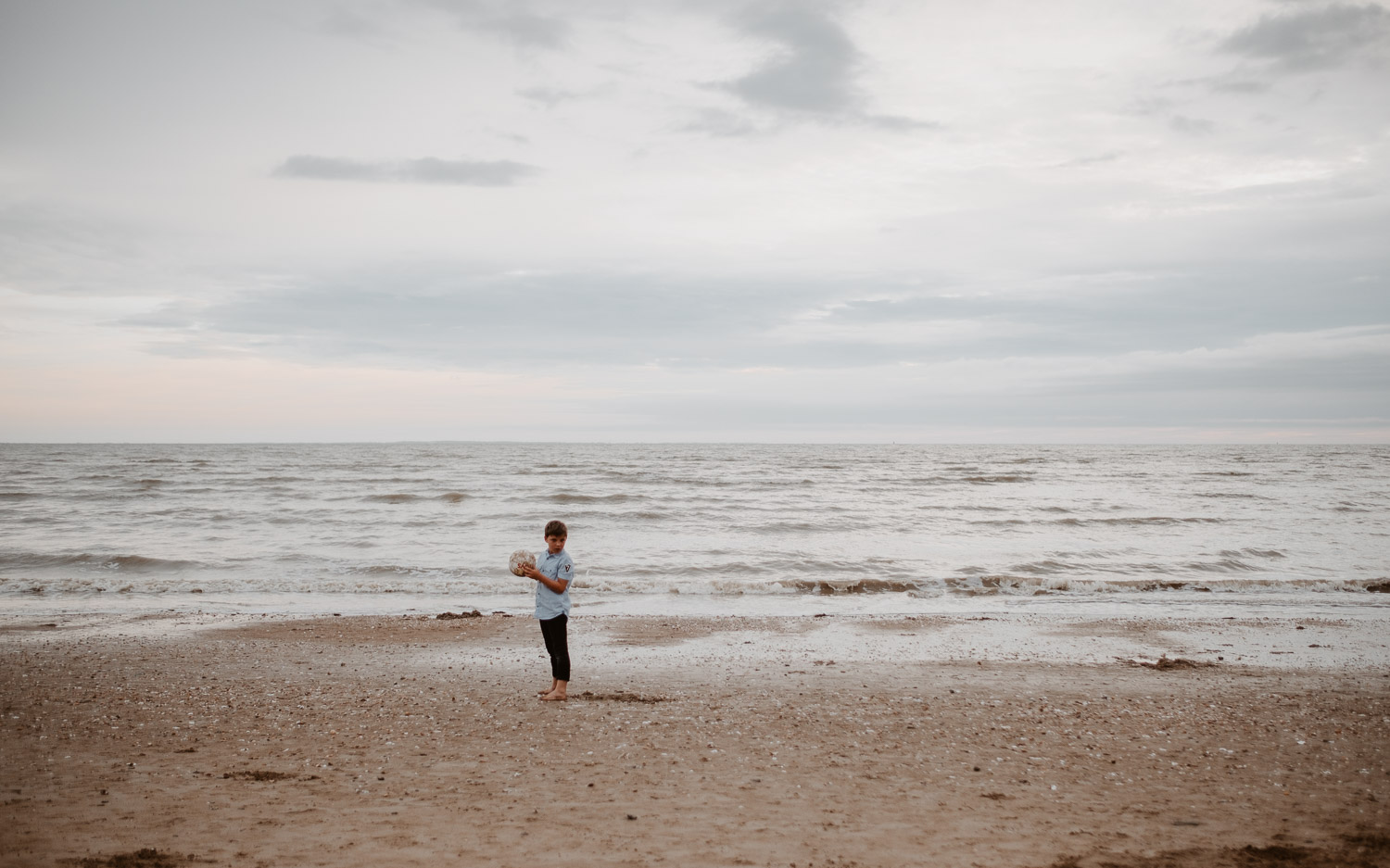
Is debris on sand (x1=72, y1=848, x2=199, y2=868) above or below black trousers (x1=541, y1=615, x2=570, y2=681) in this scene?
below

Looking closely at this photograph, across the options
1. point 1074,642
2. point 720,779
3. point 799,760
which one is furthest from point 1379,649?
point 720,779

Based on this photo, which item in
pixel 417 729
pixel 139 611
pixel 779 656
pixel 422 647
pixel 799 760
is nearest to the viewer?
pixel 799 760

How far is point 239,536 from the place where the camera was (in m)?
21.6

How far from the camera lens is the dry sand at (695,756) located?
4.50 metres

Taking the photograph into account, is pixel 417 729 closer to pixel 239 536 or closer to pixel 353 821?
pixel 353 821

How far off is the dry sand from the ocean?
4712mm

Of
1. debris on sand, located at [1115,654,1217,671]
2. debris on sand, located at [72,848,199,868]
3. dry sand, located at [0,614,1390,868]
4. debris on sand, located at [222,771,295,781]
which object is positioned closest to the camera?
debris on sand, located at [72,848,199,868]

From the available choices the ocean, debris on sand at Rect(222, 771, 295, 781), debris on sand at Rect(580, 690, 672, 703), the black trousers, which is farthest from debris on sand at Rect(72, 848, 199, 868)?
the ocean

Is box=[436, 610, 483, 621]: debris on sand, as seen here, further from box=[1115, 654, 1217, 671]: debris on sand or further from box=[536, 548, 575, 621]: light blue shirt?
box=[1115, 654, 1217, 671]: debris on sand

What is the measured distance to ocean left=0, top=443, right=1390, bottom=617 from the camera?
14.8 metres

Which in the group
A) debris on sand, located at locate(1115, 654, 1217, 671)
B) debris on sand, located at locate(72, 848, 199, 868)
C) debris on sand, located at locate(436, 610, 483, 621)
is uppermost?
debris on sand, located at locate(72, 848, 199, 868)

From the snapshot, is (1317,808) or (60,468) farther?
(60,468)

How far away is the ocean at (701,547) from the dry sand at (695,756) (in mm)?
4712

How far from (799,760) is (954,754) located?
4.08ft
